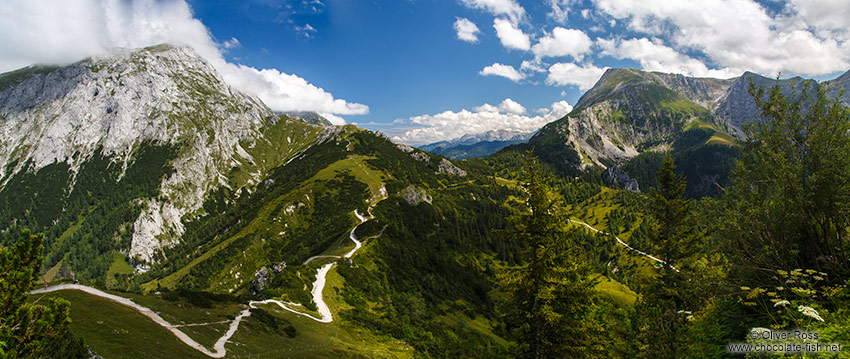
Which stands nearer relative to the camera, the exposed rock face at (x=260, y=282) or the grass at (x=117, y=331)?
the grass at (x=117, y=331)

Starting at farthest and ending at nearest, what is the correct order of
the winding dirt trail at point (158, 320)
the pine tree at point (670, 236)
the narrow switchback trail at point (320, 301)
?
the narrow switchback trail at point (320, 301) < the pine tree at point (670, 236) < the winding dirt trail at point (158, 320)

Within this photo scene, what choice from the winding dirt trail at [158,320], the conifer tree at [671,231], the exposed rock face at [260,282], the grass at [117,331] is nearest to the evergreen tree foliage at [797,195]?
the conifer tree at [671,231]

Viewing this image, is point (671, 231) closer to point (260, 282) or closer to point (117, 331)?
point (117, 331)

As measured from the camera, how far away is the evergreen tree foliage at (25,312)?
342 inches

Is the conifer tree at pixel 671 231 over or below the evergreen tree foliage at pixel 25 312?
below

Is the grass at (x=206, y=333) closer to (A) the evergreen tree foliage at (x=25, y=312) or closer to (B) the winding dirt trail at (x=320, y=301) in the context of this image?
(B) the winding dirt trail at (x=320, y=301)

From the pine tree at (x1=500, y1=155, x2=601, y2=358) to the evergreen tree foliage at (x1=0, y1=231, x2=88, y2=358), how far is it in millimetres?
18790

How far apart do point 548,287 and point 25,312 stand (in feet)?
68.0

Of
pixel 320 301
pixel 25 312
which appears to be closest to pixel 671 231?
pixel 25 312

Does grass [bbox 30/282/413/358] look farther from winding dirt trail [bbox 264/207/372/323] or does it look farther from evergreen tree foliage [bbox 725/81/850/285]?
evergreen tree foliage [bbox 725/81/850/285]

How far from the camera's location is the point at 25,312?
9180 millimetres

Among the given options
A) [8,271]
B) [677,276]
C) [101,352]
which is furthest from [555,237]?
[101,352]

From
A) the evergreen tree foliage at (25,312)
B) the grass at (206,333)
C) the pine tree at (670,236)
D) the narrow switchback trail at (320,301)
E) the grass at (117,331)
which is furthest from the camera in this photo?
the narrow switchback trail at (320,301)

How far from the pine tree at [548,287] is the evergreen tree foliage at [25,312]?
18.8 m
